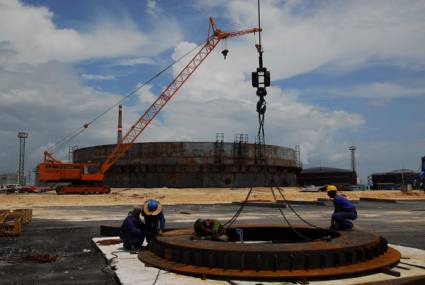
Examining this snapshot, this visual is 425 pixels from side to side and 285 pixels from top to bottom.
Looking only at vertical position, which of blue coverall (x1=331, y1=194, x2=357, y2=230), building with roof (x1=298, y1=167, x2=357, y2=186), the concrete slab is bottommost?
the concrete slab

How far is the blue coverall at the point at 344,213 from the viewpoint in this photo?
8.84 metres

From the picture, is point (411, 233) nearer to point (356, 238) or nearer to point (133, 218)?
point (356, 238)

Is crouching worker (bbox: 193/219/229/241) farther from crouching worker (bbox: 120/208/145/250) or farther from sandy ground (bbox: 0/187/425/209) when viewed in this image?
sandy ground (bbox: 0/187/425/209)

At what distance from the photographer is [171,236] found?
327 inches

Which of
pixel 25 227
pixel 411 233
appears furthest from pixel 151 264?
pixel 25 227

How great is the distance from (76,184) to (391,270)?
44597mm

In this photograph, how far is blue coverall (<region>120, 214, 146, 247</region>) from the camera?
28.1 feet

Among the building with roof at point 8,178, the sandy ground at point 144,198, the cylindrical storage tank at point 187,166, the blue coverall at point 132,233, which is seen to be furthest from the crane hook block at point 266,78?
the building with roof at point 8,178

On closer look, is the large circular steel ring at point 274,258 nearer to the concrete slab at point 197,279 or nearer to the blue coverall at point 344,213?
the concrete slab at point 197,279

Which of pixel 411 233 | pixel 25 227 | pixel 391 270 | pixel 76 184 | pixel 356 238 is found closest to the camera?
pixel 391 270

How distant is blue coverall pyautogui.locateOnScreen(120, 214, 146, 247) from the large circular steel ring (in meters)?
1.19

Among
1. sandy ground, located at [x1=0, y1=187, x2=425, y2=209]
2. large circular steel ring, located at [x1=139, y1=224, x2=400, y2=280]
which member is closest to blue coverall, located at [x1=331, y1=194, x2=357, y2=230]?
large circular steel ring, located at [x1=139, y1=224, x2=400, y2=280]

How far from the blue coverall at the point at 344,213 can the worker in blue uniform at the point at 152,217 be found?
3.68m

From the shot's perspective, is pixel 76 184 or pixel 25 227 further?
pixel 76 184
